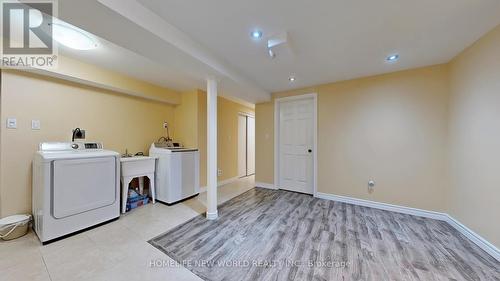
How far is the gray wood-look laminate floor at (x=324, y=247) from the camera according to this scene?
1454 millimetres

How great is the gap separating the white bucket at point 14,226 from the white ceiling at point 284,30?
213cm

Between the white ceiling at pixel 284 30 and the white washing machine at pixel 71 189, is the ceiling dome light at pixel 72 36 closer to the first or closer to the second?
the white ceiling at pixel 284 30

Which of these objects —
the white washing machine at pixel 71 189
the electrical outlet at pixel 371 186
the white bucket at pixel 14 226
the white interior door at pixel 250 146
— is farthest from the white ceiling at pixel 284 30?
the white interior door at pixel 250 146

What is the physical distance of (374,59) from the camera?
7.64 ft

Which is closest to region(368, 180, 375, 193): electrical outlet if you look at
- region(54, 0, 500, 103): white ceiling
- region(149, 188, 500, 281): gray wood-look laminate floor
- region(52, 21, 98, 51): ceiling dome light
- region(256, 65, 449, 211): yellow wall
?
region(256, 65, 449, 211): yellow wall

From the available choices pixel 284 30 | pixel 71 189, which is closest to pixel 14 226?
pixel 71 189

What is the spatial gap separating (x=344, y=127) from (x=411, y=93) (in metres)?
1.02

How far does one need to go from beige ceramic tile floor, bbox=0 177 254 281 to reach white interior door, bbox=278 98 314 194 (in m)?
2.44

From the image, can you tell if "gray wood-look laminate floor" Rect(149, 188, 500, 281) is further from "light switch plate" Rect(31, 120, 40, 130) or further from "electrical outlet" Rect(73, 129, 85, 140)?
"light switch plate" Rect(31, 120, 40, 130)

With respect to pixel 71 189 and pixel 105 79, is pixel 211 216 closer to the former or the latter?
pixel 71 189

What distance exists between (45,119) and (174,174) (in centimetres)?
181

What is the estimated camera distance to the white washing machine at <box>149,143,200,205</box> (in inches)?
116

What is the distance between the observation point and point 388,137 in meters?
2.76

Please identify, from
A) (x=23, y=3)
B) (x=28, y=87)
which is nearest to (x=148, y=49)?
(x=23, y=3)
